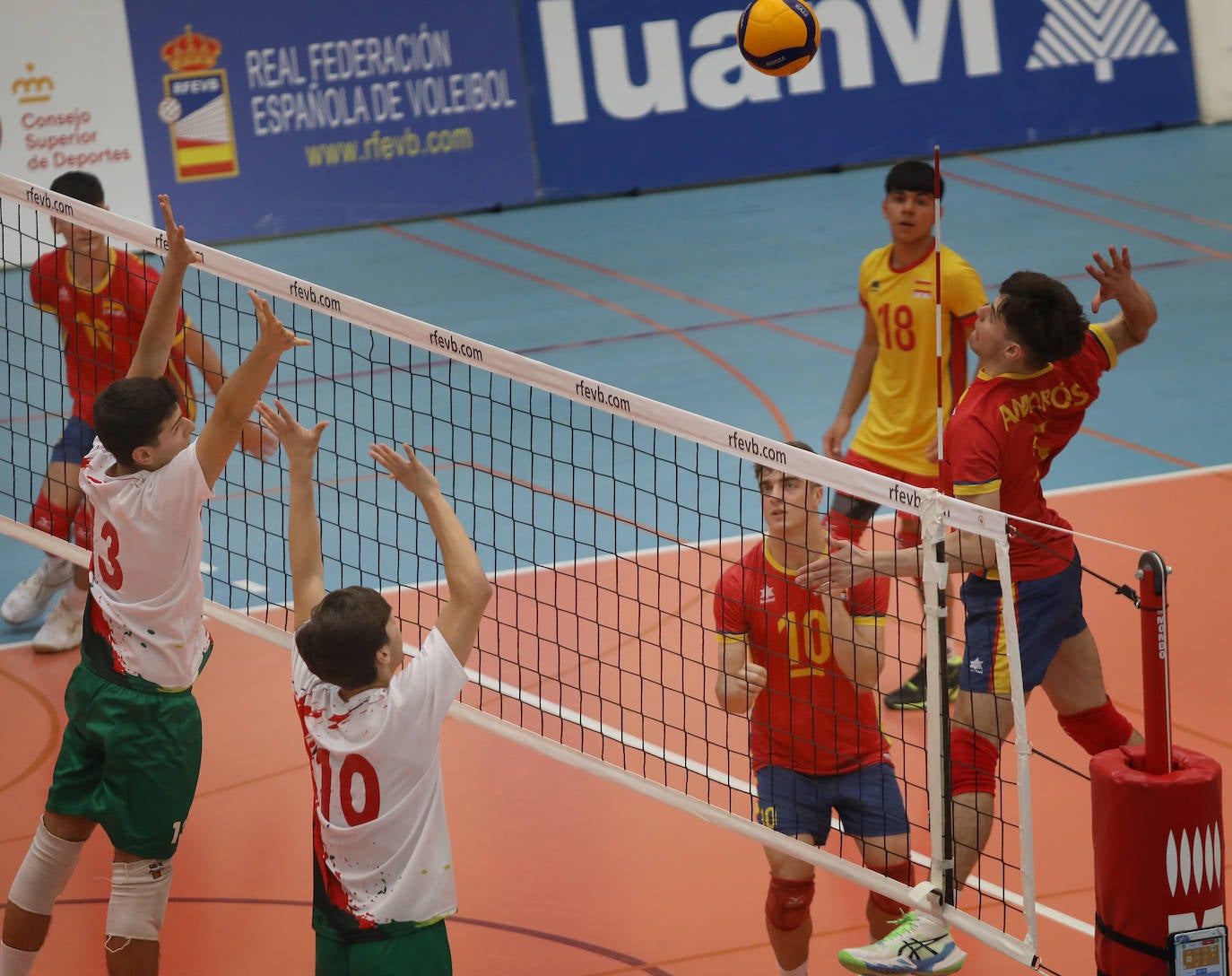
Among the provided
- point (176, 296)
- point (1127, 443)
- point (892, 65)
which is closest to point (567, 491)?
point (1127, 443)

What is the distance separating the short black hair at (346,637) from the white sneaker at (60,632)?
173 inches

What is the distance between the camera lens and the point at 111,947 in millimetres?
4824

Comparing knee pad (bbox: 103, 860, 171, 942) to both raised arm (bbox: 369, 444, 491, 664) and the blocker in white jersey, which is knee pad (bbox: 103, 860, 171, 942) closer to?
the blocker in white jersey

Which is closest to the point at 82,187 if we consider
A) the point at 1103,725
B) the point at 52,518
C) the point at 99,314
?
the point at 99,314

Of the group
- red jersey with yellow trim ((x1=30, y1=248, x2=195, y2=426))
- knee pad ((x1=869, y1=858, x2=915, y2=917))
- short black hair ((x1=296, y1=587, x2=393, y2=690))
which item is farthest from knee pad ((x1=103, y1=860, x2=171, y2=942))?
red jersey with yellow trim ((x1=30, y1=248, x2=195, y2=426))

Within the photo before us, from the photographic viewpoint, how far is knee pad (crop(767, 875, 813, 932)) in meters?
4.76

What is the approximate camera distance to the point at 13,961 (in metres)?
4.95

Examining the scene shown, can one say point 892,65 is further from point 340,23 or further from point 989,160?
point 340,23

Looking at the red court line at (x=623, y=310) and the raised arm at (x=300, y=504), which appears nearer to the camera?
the raised arm at (x=300, y=504)

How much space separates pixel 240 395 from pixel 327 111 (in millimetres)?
11465

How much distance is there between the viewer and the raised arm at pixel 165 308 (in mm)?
5031

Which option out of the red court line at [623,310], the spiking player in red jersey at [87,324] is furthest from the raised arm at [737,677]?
the red court line at [623,310]

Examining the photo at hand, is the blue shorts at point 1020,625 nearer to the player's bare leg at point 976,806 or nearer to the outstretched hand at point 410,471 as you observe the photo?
the player's bare leg at point 976,806

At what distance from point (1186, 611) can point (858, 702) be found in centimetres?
335
